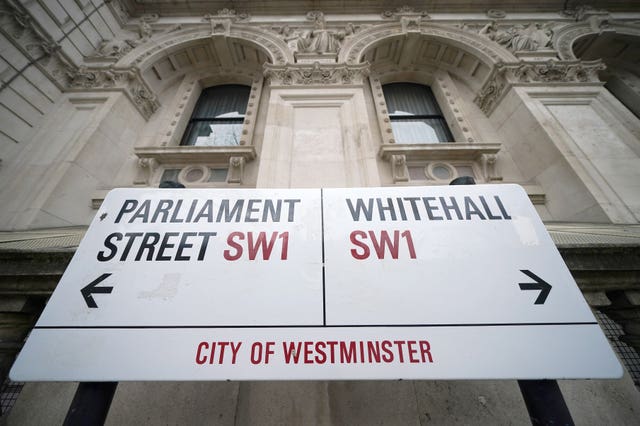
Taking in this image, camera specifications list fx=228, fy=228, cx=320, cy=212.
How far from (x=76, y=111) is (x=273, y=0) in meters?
6.29

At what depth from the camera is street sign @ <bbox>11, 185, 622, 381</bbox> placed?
1.31 meters

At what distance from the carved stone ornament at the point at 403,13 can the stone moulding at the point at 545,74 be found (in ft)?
10.2

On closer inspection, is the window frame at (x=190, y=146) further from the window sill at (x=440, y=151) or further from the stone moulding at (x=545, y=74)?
the stone moulding at (x=545, y=74)

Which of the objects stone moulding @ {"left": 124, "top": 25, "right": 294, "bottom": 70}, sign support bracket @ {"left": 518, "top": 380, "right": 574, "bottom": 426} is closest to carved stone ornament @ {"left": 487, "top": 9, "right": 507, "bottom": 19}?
stone moulding @ {"left": 124, "top": 25, "right": 294, "bottom": 70}

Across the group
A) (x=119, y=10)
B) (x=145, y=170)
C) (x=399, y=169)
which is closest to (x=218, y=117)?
(x=145, y=170)

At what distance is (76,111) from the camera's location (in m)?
4.86

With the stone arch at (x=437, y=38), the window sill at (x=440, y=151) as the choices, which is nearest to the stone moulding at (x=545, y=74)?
the stone arch at (x=437, y=38)

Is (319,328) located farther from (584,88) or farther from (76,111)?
(584,88)

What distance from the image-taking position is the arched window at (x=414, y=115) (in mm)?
5730

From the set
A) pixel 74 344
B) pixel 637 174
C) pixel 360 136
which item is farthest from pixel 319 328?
pixel 637 174

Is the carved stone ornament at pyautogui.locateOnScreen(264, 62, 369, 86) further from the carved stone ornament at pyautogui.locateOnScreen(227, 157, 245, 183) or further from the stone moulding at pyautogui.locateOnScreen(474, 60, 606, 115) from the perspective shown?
the stone moulding at pyautogui.locateOnScreen(474, 60, 606, 115)

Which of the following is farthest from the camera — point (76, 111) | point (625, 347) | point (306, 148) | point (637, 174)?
point (76, 111)

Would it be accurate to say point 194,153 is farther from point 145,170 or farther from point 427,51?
point 427,51

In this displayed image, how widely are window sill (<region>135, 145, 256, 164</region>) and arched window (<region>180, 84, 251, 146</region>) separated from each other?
102cm
